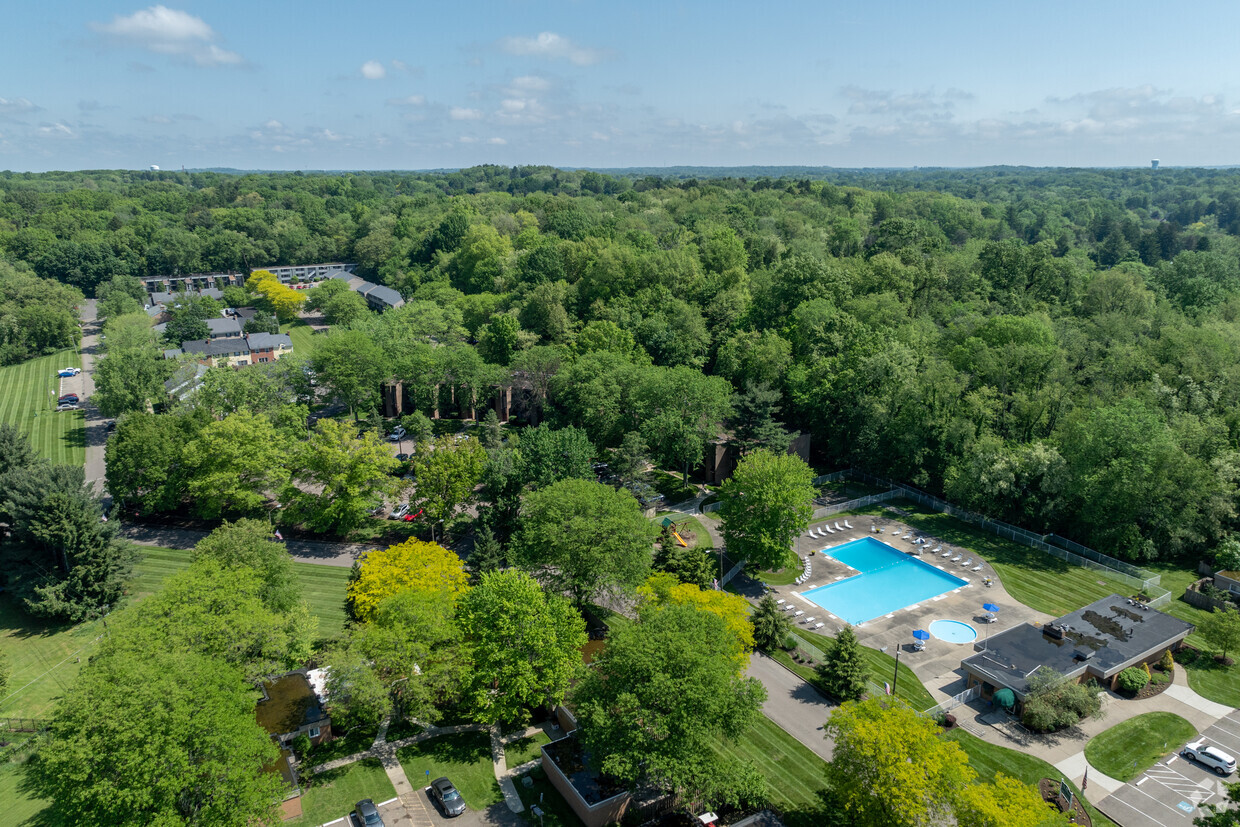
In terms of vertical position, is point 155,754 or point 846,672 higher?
point 155,754

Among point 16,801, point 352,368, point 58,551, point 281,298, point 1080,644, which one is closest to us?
point 16,801

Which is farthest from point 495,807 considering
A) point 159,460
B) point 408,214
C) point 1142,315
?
point 408,214

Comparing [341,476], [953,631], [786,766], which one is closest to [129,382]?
[341,476]

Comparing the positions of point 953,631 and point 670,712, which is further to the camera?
point 953,631

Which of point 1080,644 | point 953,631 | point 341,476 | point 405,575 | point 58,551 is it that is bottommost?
point 953,631

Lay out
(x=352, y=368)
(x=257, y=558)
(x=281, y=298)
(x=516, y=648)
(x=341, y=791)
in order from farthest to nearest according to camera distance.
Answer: (x=281, y=298), (x=352, y=368), (x=257, y=558), (x=516, y=648), (x=341, y=791)

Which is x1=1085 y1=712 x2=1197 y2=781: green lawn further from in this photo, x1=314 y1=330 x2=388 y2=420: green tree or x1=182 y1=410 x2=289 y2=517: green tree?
x1=314 y1=330 x2=388 y2=420: green tree

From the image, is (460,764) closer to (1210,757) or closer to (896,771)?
(896,771)

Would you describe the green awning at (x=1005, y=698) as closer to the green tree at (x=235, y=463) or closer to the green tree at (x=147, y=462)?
the green tree at (x=235, y=463)
